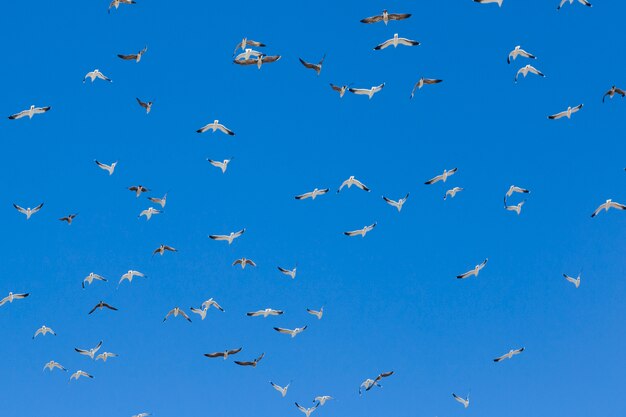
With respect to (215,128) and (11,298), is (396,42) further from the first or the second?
(11,298)

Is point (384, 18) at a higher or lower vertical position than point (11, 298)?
higher

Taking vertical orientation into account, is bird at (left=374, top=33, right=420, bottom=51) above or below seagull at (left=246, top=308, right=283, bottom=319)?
above

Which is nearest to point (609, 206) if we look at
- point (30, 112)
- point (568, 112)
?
point (568, 112)

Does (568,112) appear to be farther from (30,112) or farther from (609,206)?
(30,112)

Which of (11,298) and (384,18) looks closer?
(384,18)

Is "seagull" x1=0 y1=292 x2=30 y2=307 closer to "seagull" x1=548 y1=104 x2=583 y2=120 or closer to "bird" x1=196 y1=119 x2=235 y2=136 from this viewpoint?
"bird" x1=196 y1=119 x2=235 y2=136

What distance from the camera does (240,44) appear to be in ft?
185

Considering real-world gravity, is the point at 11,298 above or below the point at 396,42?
below

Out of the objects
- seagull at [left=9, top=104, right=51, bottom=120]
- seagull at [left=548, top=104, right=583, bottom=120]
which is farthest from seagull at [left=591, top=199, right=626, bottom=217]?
seagull at [left=9, top=104, right=51, bottom=120]

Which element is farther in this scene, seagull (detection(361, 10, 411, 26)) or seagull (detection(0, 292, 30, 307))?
seagull (detection(0, 292, 30, 307))

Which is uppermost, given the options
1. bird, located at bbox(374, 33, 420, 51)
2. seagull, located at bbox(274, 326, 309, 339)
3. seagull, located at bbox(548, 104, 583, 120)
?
bird, located at bbox(374, 33, 420, 51)

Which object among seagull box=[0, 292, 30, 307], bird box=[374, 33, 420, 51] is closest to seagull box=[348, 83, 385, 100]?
bird box=[374, 33, 420, 51]

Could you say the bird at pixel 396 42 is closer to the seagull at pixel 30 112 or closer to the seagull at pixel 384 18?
the seagull at pixel 384 18

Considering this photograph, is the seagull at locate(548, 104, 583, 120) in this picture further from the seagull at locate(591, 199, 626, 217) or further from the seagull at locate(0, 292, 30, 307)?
the seagull at locate(0, 292, 30, 307)
